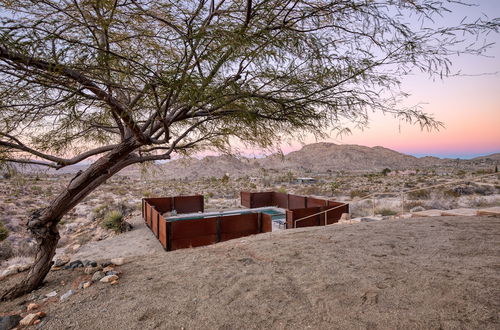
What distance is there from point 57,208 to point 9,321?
5.06 feet

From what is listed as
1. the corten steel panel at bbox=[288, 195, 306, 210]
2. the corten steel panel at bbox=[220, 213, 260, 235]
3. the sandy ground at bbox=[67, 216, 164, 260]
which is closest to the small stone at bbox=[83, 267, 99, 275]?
the sandy ground at bbox=[67, 216, 164, 260]

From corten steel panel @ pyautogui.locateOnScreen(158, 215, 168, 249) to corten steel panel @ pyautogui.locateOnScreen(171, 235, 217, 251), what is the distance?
0.38 m

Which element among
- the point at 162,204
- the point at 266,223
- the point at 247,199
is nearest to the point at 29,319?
the point at 266,223

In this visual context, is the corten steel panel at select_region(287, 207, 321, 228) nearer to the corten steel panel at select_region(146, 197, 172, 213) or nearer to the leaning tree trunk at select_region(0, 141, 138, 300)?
the leaning tree trunk at select_region(0, 141, 138, 300)

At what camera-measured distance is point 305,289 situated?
386cm

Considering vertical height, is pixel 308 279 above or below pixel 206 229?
above

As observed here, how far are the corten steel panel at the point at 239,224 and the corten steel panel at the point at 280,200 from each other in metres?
7.30

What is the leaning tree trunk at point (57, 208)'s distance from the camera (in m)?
4.20

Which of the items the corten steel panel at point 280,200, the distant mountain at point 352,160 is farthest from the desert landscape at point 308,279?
the distant mountain at point 352,160

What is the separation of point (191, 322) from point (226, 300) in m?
0.59

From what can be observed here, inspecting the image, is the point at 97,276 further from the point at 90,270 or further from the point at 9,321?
the point at 9,321

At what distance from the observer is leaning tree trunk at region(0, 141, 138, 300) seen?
4.20m

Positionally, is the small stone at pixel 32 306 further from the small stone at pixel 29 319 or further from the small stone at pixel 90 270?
the small stone at pixel 90 270

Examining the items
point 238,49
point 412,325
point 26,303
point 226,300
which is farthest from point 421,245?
point 26,303
